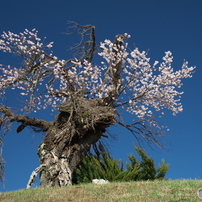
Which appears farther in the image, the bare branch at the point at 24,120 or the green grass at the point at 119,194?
the bare branch at the point at 24,120

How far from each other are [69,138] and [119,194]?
4824mm

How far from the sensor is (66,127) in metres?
13.1

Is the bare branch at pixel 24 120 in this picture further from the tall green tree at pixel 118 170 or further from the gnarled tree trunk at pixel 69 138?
the tall green tree at pixel 118 170

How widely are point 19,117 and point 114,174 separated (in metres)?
5.10

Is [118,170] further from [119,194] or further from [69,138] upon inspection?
[119,194]

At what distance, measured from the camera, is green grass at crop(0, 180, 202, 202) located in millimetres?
8414

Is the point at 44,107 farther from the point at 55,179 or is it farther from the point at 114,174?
the point at 114,174

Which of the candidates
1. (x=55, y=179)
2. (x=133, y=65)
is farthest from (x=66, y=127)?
(x=133, y=65)

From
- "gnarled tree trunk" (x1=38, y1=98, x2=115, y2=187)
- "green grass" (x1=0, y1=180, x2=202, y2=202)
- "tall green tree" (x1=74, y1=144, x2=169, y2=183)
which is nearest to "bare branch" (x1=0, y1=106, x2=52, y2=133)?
"gnarled tree trunk" (x1=38, y1=98, x2=115, y2=187)

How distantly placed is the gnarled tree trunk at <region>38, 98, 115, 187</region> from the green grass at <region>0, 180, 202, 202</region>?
2177 millimetres

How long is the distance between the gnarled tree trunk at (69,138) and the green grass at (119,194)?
2177mm

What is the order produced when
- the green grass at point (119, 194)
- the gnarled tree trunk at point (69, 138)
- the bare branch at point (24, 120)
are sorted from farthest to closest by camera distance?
the bare branch at point (24, 120) < the gnarled tree trunk at point (69, 138) < the green grass at point (119, 194)

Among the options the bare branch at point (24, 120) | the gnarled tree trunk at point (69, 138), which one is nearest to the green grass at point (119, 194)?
the gnarled tree trunk at point (69, 138)

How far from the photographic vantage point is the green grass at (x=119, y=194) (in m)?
8.41
